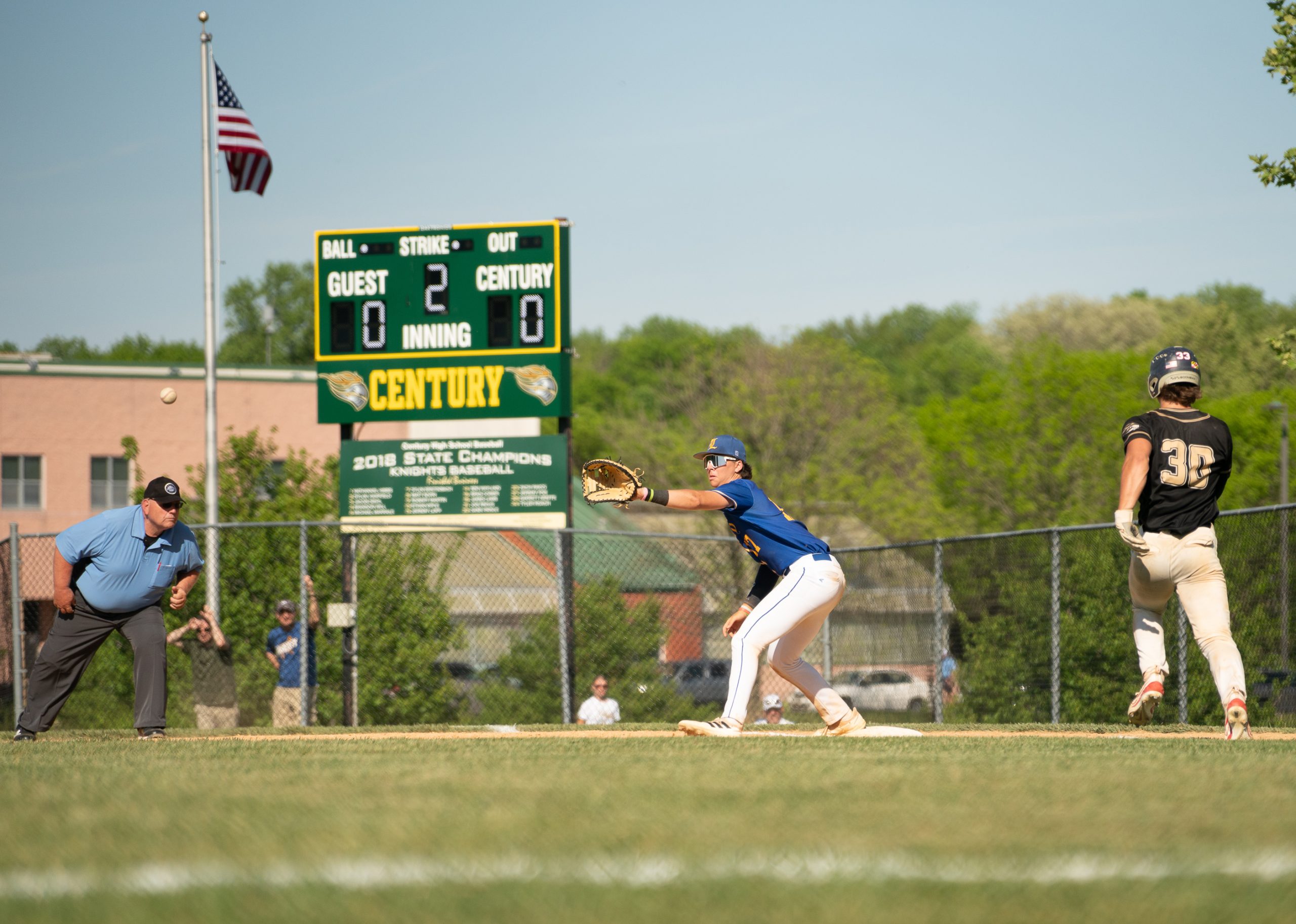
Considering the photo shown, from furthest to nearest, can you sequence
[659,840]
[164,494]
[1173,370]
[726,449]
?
1. [164,494]
2. [726,449]
3. [1173,370]
4. [659,840]

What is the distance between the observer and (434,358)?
16.6 meters

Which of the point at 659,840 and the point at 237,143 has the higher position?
the point at 237,143

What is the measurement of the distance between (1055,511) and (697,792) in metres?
37.7

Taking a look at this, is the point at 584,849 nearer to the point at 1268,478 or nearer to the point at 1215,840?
the point at 1215,840

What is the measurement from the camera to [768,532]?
308 inches

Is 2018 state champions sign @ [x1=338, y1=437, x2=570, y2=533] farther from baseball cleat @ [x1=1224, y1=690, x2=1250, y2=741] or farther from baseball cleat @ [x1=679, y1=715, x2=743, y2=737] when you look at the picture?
baseball cleat @ [x1=1224, y1=690, x2=1250, y2=741]

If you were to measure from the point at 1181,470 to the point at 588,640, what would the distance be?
8.82 meters

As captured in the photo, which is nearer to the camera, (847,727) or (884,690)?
(847,727)

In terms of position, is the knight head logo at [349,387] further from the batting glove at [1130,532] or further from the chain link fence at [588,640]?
the batting glove at [1130,532]

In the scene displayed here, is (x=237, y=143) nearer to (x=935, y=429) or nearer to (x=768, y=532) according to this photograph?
(x=768, y=532)

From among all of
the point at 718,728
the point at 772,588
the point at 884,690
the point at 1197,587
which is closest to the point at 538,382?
the point at 884,690

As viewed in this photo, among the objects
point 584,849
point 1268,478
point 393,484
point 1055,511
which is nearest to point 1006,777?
point 584,849

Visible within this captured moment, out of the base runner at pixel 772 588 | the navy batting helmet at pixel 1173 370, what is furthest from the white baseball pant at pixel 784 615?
the navy batting helmet at pixel 1173 370

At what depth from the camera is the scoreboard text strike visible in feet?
53.8
